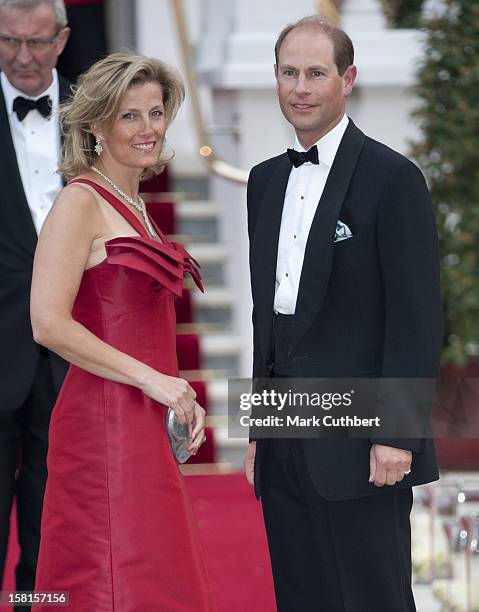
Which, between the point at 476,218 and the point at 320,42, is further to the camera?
the point at 476,218

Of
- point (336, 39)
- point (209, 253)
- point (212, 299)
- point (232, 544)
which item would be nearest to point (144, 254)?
point (336, 39)

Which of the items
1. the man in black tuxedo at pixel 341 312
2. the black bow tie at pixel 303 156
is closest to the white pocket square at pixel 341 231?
the man in black tuxedo at pixel 341 312

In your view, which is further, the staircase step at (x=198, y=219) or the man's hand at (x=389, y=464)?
the staircase step at (x=198, y=219)

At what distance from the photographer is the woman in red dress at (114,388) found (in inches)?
107

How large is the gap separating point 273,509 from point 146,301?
1.87 ft

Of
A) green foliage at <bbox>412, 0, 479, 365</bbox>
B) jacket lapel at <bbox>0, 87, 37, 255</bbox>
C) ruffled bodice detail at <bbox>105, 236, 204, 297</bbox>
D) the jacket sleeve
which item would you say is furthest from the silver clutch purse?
green foliage at <bbox>412, 0, 479, 365</bbox>

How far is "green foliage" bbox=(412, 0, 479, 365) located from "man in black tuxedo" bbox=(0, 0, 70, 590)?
11.0ft

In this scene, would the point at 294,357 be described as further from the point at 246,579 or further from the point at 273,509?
the point at 246,579

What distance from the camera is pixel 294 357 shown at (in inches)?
110

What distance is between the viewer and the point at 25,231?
3.48m

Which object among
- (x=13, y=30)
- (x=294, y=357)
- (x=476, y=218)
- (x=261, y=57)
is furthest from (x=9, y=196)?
(x=476, y=218)

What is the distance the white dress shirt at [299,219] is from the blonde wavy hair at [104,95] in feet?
1.16

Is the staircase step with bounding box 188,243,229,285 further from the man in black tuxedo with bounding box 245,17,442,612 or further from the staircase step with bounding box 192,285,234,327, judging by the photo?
the man in black tuxedo with bounding box 245,17,442,612

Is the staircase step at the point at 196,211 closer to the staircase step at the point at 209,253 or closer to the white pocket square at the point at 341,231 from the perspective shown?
the staircase step at the point at 209,253
